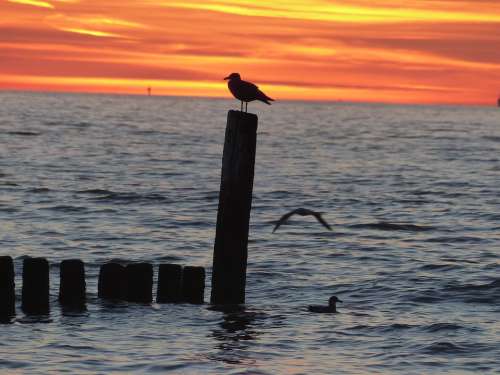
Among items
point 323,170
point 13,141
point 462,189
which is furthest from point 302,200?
point 13,141

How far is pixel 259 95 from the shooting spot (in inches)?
721

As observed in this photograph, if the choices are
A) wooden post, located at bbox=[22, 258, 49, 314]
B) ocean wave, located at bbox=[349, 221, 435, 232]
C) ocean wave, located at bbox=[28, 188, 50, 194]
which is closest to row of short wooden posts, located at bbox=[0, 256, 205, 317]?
wooden post, located at bbox=[22, 258, 49, 314]

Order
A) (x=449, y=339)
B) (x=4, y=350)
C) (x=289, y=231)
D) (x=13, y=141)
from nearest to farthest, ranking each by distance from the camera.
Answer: (x=4, y=350) → (x=449, y=339) → (x=289, y=231) → (x=13, y=141)

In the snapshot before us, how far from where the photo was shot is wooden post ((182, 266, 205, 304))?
1695cm

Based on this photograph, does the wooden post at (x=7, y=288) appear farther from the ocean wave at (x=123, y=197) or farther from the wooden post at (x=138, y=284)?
the ocean wave at (x=123, y=197)

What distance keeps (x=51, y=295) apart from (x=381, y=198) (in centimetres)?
2439

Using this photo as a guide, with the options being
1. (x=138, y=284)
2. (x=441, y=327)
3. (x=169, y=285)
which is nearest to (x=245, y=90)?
(x=169, y=285)

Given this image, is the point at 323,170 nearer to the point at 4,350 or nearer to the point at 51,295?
the point at 51,295

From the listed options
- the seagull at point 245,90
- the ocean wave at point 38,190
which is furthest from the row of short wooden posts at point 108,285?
the ocean wave at point 38,190

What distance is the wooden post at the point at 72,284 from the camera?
16188mm

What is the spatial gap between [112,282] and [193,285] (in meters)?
1.33

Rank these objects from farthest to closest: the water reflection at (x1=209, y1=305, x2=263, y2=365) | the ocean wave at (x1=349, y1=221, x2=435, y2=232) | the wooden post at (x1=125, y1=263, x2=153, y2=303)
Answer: the ocean wave at (x1=349, y1=221, x2=435, y2=232) → the wooden post at (x1=125, y1=263, x2=153, y2=303) → the water reflection at (x1=209, y1=305, x2=263, y2=365)

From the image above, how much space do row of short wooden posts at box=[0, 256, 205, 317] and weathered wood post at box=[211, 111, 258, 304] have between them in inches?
19.2

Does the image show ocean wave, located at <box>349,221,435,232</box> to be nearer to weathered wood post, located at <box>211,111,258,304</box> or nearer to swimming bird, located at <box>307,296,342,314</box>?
swimming bird, located at <box>307,296,342,314</box>
